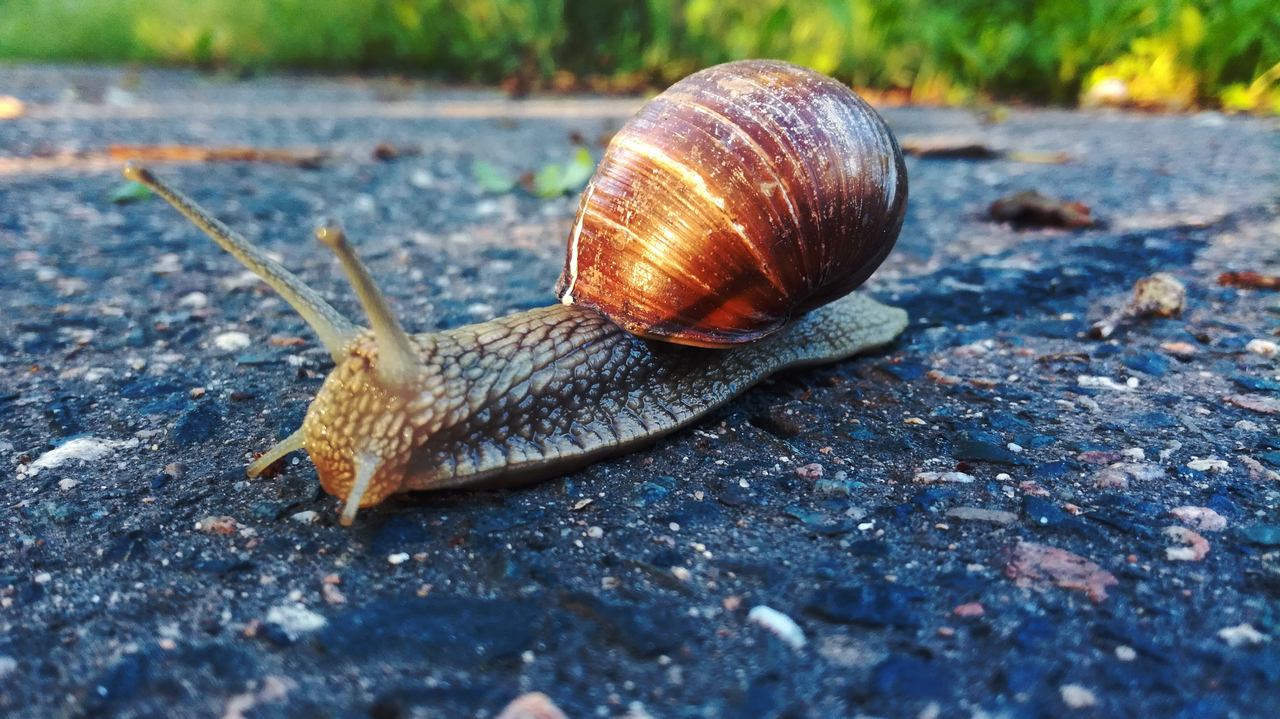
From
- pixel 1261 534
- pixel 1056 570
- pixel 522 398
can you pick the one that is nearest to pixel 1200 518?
pixel 1261 534

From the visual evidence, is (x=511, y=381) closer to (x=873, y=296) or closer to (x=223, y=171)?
(x=873, y=296)

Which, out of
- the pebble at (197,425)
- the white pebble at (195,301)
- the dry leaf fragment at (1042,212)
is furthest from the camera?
the dry leaf fragment at (1042,212)

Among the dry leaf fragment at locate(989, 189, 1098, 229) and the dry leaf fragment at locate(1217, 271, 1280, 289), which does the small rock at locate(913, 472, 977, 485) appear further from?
the dry leaf fragment at locate(989, 189, 1098, 229)

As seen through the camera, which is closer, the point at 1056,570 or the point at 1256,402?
the point at 1056,570

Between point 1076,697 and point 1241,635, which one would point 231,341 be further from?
point 1241,635

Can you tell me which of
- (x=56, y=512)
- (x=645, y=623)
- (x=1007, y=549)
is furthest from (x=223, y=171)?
(x=1007, y=549)

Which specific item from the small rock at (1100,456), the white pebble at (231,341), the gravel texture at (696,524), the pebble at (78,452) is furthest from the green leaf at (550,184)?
the small rock at (1100,456)

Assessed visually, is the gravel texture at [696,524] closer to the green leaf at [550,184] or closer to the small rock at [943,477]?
the small rock at [943,477]
